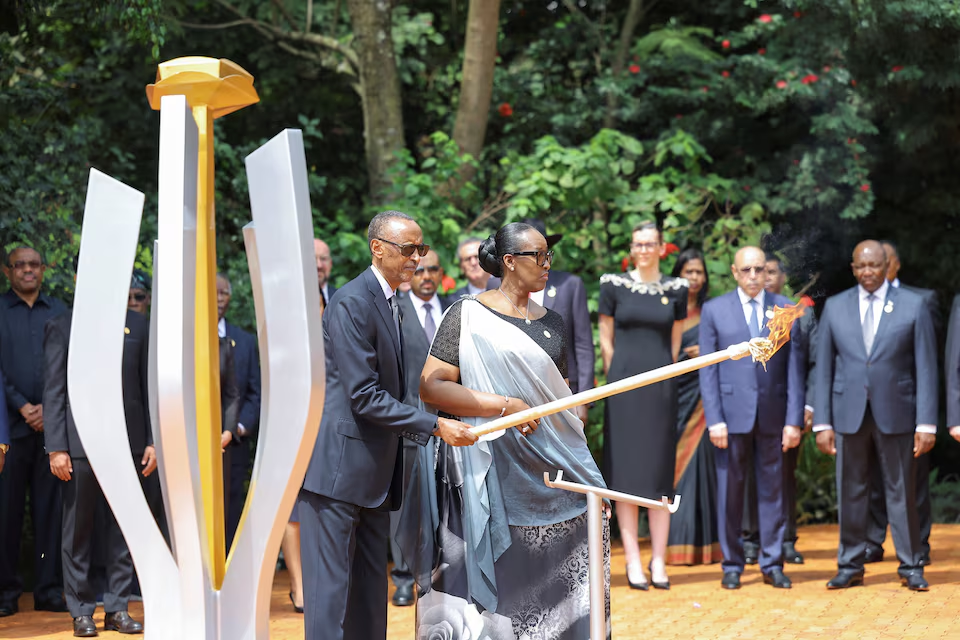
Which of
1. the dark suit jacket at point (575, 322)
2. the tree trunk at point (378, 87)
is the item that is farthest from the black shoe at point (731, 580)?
the tree trunk at point (378, 87)

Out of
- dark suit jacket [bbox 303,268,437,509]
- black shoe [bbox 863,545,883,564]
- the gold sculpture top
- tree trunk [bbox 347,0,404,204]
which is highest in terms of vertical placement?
tree trunk [bbox 347,0,404,204]

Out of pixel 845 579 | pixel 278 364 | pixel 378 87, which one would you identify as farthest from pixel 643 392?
pixel 378 87

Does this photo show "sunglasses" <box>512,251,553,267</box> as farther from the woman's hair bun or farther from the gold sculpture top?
the gold sculpture top

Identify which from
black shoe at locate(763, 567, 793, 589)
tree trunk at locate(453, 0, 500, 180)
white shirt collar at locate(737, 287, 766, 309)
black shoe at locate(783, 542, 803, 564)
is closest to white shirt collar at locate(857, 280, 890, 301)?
white shirt collar at locate(737, 287, 766, 309)

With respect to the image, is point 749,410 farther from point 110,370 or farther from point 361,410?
point 110,370

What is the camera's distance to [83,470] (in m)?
7.39

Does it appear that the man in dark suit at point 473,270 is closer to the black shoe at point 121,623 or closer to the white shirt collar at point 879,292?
the white shirt collar at point 879,292

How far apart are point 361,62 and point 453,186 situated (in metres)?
1.87

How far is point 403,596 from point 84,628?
2015mm

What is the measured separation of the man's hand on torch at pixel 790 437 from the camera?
8.34 m

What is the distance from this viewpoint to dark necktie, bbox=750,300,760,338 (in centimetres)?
830

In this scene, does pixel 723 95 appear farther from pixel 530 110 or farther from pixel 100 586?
pixel 100 586

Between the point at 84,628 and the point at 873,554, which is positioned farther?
the point at 873,554

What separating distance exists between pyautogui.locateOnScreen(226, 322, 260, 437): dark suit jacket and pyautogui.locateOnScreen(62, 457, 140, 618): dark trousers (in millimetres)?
1283
